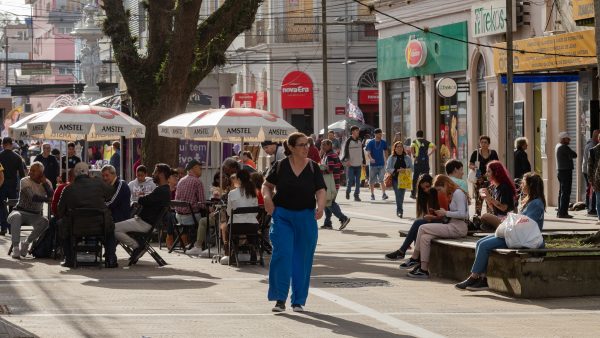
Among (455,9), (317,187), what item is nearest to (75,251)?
(317,187)

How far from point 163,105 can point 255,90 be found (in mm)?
41760

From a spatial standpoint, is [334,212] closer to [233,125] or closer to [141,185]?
[233,125]

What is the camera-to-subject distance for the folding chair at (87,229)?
18250 mm

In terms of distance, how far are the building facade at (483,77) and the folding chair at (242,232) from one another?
1001 cm

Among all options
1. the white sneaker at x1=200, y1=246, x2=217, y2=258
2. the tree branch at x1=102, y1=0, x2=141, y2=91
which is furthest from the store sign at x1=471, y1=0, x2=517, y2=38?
the white sneaker at x1=200, y1=246, x2=217, y2=258

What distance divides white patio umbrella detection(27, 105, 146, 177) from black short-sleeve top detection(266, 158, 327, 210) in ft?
33.0

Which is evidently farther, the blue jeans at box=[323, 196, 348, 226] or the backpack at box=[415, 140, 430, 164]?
the backpack at box=[415, 140, 430, 164]

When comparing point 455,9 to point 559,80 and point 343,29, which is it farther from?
point 343,29

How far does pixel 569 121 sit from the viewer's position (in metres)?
31.0

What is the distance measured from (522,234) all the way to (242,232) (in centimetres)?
502

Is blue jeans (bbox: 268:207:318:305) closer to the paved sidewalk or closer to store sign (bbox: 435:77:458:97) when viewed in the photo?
the paved sidewalk

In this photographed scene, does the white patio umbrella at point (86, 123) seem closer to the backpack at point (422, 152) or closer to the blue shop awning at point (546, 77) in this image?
the blue shop awning at point (546, 77)

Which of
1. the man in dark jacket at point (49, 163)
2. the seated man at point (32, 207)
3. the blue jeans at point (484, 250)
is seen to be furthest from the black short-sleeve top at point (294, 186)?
the man in dark jacket at point (49, 163)

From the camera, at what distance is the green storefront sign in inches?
1508
